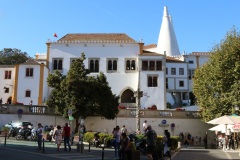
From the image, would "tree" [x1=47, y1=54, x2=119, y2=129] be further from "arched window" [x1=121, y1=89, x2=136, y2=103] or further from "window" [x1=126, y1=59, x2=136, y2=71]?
"window" [x1=126, y1=59, x2=136, y2=71]

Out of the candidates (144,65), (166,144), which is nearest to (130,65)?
(144,65)

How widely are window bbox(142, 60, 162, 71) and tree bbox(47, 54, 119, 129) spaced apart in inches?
709

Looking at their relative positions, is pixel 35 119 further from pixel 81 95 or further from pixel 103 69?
pixel 103 69

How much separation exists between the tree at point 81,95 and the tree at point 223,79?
31.9ft

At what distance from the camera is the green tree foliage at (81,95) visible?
103 feet

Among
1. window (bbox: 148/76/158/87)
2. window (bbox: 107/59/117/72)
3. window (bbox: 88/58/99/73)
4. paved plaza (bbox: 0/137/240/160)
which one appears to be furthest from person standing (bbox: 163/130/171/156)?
window (bbox: 88/58/99/73)

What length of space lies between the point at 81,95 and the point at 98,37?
23.4 meters

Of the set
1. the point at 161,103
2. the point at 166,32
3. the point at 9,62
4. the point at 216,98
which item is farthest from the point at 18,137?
the point at 166,32

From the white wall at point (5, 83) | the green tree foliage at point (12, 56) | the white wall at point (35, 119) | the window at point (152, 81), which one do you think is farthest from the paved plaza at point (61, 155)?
the green tree foliage at point (12, 56)

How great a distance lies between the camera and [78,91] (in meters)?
31.4

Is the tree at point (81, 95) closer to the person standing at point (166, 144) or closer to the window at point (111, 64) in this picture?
the person standing at point (166, 144)

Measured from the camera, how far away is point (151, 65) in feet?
167

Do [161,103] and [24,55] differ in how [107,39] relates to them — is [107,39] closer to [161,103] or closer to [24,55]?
[161,103]

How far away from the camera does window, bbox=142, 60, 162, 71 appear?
50.7 meters
